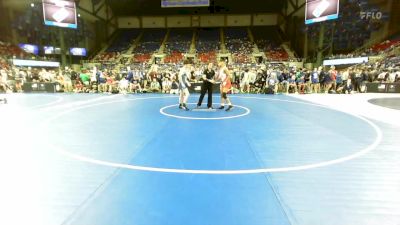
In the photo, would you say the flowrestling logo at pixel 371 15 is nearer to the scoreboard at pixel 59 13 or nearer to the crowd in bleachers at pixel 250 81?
the crowd in bleachers at pixel 250 81

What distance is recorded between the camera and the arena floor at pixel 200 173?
9.31 ft

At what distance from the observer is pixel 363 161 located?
4.34m

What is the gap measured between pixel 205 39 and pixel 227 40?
335cm

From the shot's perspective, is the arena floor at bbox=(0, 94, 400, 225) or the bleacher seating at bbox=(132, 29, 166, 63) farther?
the bleacher seating at bbox=(132, 29, 166, 63)

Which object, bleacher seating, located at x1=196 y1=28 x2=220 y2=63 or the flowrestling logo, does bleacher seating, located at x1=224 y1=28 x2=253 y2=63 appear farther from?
the flowrestling logo

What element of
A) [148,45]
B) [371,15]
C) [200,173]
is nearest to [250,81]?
[200,173]

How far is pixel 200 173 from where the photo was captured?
3840 mm

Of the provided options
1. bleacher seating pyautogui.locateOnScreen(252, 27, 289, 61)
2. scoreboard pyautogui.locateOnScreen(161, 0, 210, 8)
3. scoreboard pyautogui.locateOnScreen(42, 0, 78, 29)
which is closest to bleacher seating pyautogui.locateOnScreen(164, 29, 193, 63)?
bleacher seating pyautogui.locateOnScreen(252, 27, 289, 61)

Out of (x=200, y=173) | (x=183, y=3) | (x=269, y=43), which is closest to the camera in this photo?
(x=200, y=173)

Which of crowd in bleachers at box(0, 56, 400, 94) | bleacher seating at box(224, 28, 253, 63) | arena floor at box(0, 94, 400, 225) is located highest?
bleacher seating at box(224, 28, 253, 63)

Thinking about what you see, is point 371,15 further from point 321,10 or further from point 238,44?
point 238,44

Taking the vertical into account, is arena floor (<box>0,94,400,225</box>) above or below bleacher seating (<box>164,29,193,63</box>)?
below

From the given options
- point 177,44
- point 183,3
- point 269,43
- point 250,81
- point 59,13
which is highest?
point 183,3

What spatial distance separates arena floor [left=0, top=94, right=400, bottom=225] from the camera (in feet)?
9.31
